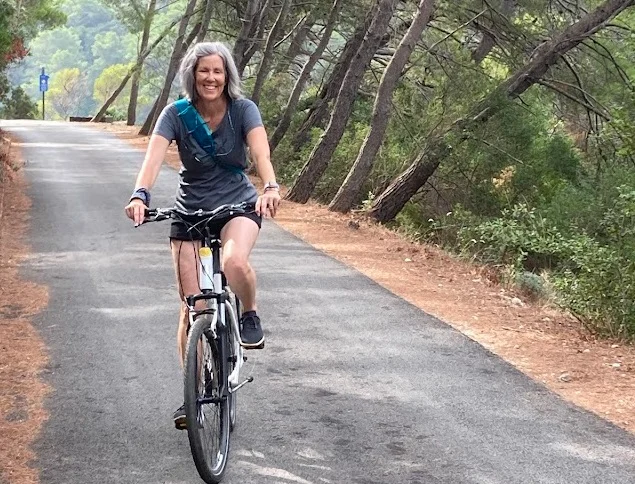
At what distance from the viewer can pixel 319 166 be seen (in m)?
17.4

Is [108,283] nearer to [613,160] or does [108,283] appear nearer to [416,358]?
[416,358]

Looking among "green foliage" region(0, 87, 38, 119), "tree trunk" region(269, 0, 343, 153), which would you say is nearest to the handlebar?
"tree trunk" region(269, 0, 343, 153)

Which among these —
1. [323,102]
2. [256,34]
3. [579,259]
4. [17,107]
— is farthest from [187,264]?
[17,107]

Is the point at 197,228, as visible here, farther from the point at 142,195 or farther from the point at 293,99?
the point at 293,99

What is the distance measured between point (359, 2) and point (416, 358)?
1565 cm

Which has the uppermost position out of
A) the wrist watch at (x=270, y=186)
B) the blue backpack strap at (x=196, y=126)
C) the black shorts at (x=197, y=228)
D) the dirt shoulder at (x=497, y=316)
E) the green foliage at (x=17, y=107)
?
the blue backpack strap at (x=196, y=126)

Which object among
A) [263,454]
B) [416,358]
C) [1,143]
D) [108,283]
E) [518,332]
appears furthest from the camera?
[1,143]

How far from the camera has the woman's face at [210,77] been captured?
14.9ft

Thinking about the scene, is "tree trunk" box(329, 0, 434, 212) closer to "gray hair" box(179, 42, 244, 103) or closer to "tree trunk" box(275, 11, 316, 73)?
"tree trunk" box(275, 11, 316, 73)

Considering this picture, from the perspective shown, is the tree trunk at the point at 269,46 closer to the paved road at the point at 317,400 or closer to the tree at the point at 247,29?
the tree at the point at 247,29

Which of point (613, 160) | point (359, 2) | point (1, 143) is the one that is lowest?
point (1, 143)

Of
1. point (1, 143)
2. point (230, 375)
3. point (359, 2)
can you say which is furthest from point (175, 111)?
point (1, 143)

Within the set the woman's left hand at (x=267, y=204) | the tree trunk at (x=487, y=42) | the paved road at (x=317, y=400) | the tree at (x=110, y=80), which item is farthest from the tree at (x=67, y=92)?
the woman's left hand at (x=267, y=204)

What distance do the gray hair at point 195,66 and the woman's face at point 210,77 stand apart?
24mm
